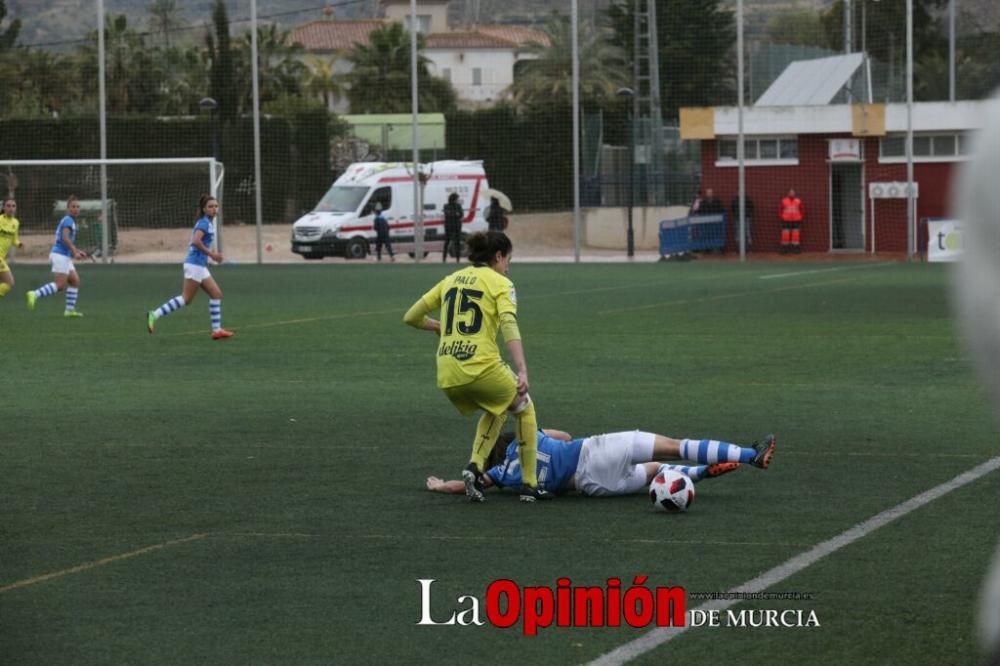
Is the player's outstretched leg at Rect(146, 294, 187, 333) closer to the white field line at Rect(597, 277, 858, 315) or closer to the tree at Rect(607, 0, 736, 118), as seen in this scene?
the white field line at Rect(597, 277, 858, 315)

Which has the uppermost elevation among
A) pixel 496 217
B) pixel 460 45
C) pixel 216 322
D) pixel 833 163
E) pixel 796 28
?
pixel 460 45

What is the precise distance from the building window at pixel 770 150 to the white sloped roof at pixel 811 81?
7.27ft

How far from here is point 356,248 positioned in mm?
50031

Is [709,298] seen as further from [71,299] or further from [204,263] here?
[71,299]

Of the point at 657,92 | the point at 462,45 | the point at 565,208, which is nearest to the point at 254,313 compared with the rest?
the point at 565,208

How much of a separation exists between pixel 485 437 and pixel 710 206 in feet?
129

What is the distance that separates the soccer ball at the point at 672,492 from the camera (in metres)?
8.62

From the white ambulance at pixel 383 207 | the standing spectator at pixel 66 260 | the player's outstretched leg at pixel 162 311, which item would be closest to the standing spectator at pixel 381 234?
the white ambulance at pixel 383 207

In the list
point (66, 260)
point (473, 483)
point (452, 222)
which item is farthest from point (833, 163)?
point (473, 483)

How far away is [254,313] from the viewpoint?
26203 mm

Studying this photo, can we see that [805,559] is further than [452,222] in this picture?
No

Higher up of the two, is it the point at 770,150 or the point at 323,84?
the point at 323,84

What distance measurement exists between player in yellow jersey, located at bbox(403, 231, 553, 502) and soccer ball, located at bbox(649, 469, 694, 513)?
2.63 feet

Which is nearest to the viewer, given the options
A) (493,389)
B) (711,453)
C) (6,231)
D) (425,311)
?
(493,389)
